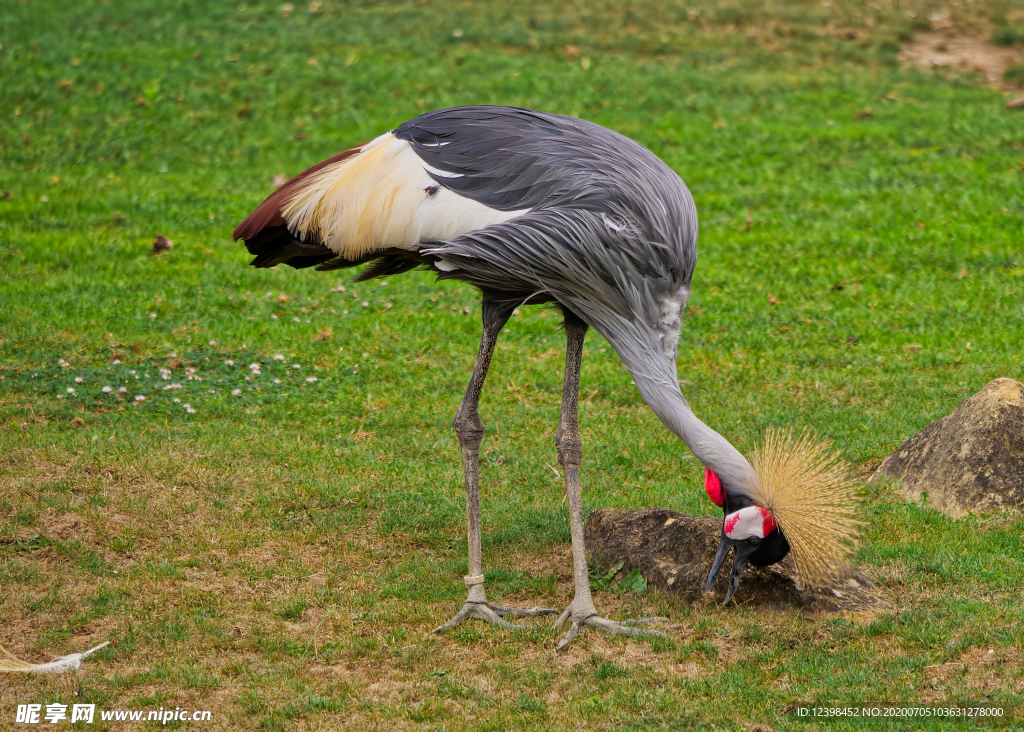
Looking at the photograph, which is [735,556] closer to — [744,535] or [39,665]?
[744,535]

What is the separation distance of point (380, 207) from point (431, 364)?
3.59 m

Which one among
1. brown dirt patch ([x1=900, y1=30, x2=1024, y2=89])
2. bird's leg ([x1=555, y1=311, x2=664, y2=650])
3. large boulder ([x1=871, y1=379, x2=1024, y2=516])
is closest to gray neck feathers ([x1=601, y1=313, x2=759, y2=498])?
bird's leg ([x1=555, y1=311, x2=664, y2=650])

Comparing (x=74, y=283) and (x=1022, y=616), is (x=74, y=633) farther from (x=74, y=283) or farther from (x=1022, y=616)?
(x=74, y=283)

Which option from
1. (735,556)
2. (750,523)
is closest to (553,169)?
(750,523)

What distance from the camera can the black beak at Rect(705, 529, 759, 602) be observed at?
4.81m

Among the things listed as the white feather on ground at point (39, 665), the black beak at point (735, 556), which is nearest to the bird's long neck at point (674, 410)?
the black beak at point (735, 556)

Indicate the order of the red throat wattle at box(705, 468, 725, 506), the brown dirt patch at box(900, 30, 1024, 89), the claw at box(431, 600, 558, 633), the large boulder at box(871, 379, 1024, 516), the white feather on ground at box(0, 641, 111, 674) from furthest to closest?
the brown dirt patch at box(900, 30, 1024, 89)
the large boulder at box(871, 379, 1024, 516)
the claw at box(431, 600, 558, 633)
the red throat wattle at box(705, 468, 725, 506)
the white feather on ground at box(0, 641, 111, 674)

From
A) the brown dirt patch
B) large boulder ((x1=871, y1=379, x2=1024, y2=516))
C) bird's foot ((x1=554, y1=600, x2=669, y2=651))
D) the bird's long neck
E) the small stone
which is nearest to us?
the bird's long neck

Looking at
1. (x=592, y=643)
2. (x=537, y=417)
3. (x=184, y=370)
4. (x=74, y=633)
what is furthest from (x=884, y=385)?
(x=74, y=633)

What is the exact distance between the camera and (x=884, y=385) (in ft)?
26.9

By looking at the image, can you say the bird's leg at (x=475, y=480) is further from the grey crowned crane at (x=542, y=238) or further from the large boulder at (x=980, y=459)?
the large boulder at (x=980, y=459)

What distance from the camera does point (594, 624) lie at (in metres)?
5.17

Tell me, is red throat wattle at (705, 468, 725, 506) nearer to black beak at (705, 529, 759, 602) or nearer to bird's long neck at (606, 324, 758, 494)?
bird's long neck at (606, 324, 758, 494)

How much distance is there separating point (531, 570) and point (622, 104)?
9.84m
